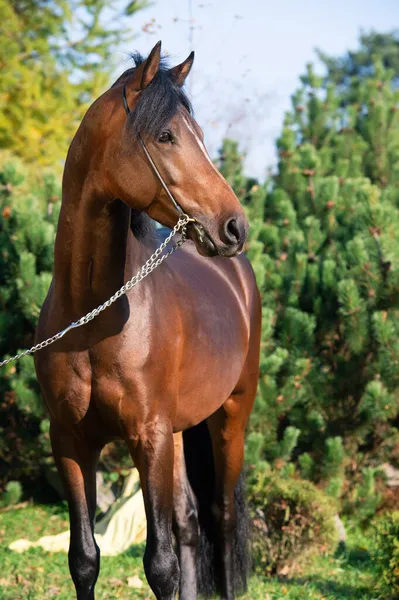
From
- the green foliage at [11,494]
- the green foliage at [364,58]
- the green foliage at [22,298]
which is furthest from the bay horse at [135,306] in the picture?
the green foliage at [364,58]

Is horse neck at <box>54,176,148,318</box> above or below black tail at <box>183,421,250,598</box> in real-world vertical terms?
above

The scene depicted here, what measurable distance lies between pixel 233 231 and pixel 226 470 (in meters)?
2.24

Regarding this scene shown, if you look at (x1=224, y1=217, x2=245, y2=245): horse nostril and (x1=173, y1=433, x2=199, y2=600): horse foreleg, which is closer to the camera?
(x1=224, y1=217, x2=245, y2=245): horse nostril

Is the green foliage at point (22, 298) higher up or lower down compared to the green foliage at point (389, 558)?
higher up

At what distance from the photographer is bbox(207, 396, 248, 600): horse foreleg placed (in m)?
4.46

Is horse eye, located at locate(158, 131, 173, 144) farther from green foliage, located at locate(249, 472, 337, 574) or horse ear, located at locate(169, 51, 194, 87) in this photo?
green foliage, located at locate(249, 472, 337, 574)

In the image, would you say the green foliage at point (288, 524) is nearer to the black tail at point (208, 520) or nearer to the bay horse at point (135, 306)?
the black tail at point (208, 520)

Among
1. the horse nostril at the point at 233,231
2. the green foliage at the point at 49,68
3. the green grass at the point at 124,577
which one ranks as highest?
the green foliage at the point at 49,68

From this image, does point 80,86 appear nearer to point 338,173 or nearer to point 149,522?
point 338,173

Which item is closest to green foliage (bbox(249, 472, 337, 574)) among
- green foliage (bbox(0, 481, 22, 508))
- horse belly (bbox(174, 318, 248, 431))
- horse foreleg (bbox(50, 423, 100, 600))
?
horse belly (bbox(174, 318, 248, 431))

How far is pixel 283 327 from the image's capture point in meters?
7.11

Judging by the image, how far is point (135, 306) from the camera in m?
3.05

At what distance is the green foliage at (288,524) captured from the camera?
5535mm

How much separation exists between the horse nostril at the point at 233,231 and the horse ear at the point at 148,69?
590mm
